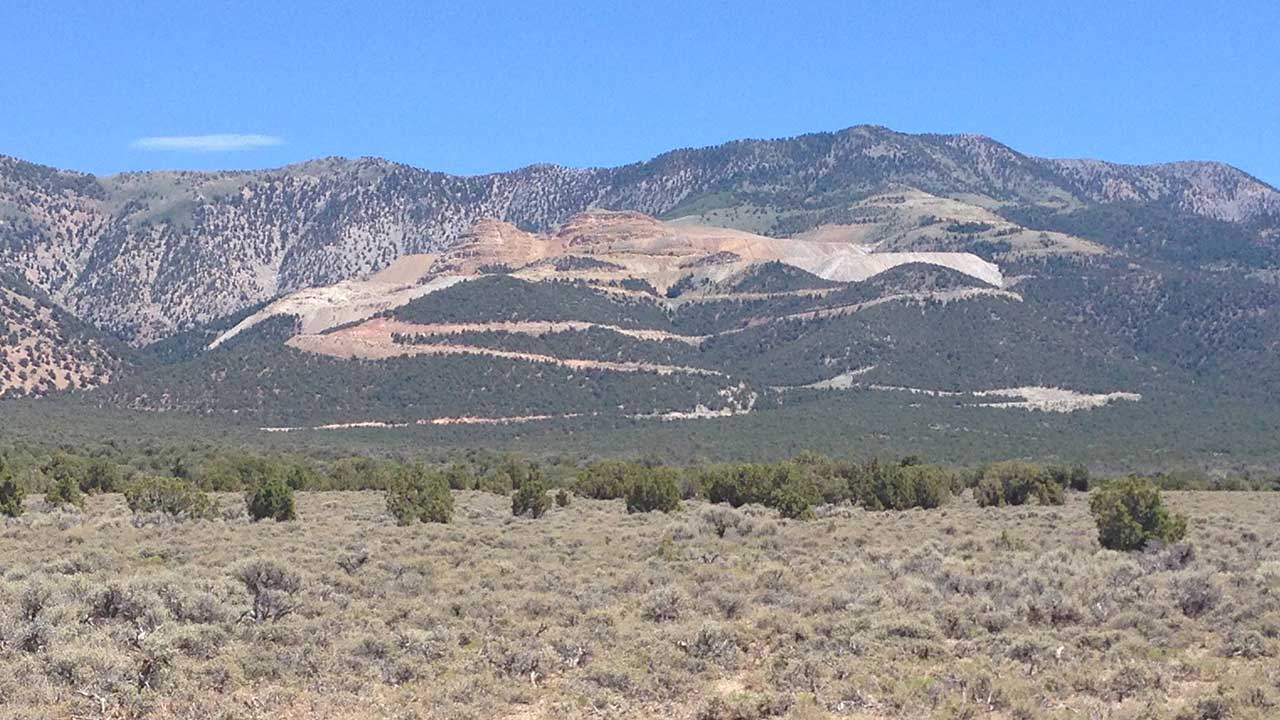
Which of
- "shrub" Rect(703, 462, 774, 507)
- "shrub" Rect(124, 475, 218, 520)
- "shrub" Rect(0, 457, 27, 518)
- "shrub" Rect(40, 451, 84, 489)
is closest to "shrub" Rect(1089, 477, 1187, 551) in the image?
"shrub" Rect(703, 462, 774, 507)

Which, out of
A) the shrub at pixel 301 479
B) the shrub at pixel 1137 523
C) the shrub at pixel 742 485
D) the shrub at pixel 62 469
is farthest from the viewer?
the shrub at pixel 301 479

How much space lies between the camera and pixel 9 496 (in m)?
47.2

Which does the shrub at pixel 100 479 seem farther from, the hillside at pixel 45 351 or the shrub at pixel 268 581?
the hillside at pixel 45 351

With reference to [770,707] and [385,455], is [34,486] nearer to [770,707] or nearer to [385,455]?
[385,455]

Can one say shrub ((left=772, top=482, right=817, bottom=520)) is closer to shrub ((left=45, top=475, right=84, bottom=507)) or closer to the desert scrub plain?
the desert scrub plain

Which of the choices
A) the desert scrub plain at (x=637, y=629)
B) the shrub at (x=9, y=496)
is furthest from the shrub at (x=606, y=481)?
the desert scrub plain at (x=637, y=629)

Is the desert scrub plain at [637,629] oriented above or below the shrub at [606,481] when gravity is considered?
above

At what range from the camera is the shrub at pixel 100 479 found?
61250mm

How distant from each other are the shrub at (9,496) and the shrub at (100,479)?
42.0 ft

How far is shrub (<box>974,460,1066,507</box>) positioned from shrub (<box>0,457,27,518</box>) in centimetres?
3102

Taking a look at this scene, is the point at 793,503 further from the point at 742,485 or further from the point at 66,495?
the point at 66,495

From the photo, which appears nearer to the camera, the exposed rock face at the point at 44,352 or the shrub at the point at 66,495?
the shrub at the point at 66,495

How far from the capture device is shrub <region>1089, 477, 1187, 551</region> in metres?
34.6

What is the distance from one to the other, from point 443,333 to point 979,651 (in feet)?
468
